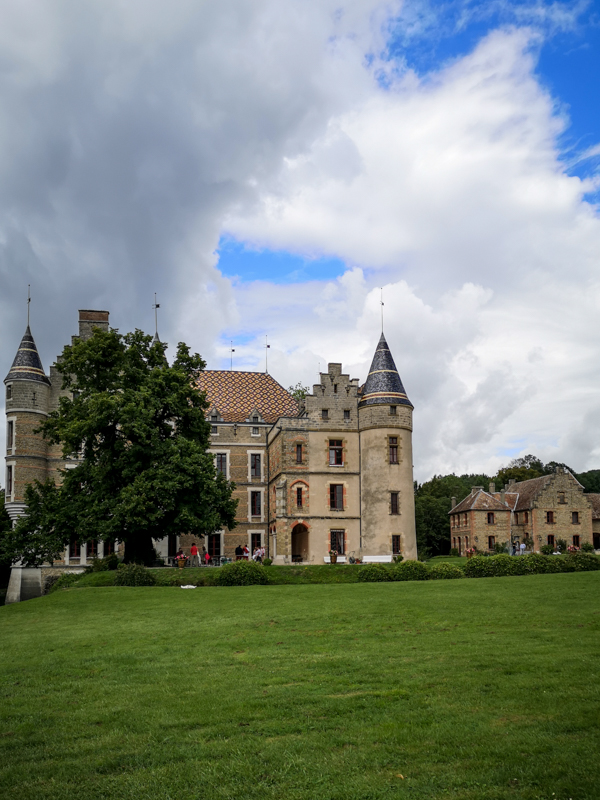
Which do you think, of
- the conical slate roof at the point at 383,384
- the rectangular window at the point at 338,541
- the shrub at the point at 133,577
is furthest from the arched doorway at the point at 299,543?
the shrub at the point at 133,577

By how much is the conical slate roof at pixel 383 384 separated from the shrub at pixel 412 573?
15294 millimetres

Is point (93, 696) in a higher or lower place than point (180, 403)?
lower

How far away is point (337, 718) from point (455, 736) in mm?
1603

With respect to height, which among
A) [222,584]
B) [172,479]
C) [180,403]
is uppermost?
[180,403]

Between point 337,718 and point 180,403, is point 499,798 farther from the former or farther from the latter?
point 180,403

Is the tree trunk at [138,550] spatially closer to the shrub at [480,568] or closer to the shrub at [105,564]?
the shrub at [105,564]

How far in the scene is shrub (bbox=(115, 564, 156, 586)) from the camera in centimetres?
3125

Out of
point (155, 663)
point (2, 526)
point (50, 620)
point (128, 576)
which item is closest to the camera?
point (155, 663)

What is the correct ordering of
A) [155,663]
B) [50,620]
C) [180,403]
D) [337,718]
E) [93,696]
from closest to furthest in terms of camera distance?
[337,718], [93,696], [155,663], [50,620], [180,403]

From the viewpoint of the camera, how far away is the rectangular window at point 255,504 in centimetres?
5056

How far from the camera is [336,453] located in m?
47.4

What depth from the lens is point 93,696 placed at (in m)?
10.5

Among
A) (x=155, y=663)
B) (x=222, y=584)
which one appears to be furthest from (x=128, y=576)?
(x=155, y=663)

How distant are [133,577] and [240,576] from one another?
4758 mm
